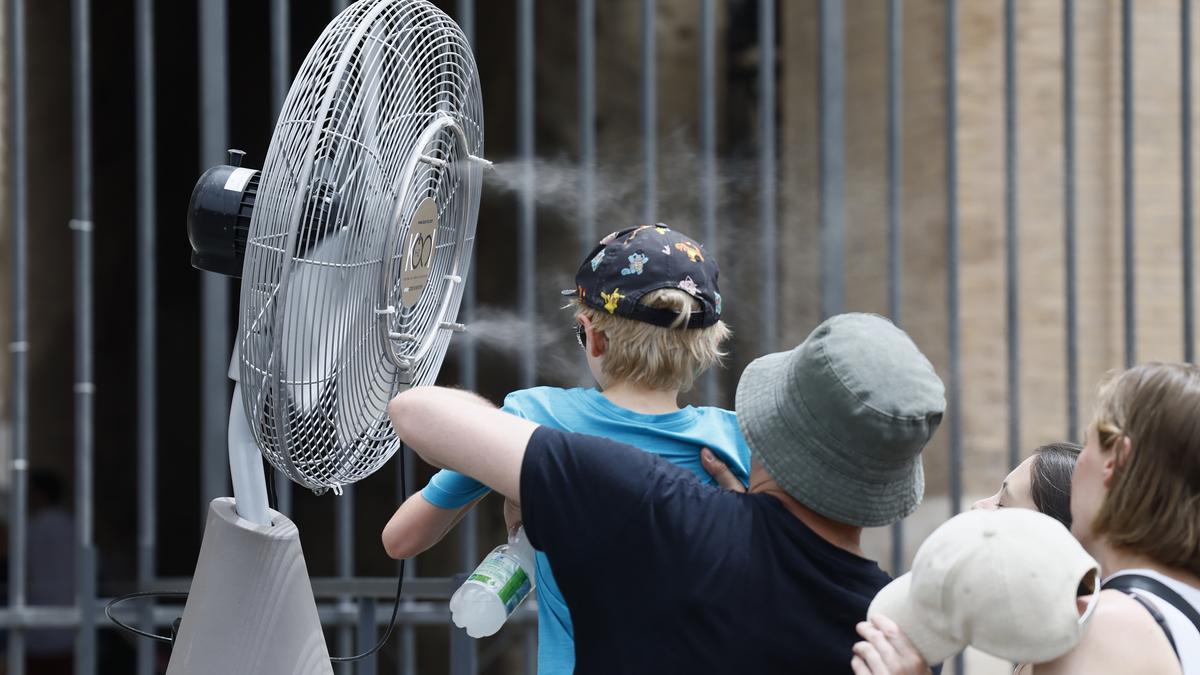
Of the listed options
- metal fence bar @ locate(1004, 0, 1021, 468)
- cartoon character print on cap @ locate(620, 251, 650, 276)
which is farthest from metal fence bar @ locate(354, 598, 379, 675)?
metal fence bar @ locate(1004, 0, 1021, 468)

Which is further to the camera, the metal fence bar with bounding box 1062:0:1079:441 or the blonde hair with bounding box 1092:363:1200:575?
the metal fence bar with bounding box 1062:0:1079:441

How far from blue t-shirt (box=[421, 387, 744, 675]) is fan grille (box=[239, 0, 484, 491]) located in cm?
12

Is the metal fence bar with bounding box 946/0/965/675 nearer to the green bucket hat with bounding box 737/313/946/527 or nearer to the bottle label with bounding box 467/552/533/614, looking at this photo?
the bottle label with bounding box 467/552/533/614

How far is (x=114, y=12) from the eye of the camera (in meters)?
7.68

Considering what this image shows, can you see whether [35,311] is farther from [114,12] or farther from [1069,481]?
[1069,481]

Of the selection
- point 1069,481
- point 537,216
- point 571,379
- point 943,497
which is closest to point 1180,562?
point 1069,481

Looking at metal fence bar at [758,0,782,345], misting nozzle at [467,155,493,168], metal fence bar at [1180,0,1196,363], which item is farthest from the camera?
metal fence bar at [1180,0,1196,363]

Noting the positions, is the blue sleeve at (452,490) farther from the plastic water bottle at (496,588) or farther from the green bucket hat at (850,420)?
the green bucket hat at (850,420)

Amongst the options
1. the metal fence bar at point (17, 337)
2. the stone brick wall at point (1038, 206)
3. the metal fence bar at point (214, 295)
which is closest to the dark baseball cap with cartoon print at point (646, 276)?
the metal fence bar at point (214, 295)

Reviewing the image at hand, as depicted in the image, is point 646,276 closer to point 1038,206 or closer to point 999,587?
point 999,587

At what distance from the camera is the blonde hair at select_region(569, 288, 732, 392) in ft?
5.40

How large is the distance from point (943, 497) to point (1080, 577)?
3665 millimetres

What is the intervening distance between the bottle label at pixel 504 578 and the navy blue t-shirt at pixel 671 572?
282 mm

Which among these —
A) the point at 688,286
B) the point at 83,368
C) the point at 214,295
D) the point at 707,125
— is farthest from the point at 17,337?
the point at 688,286
